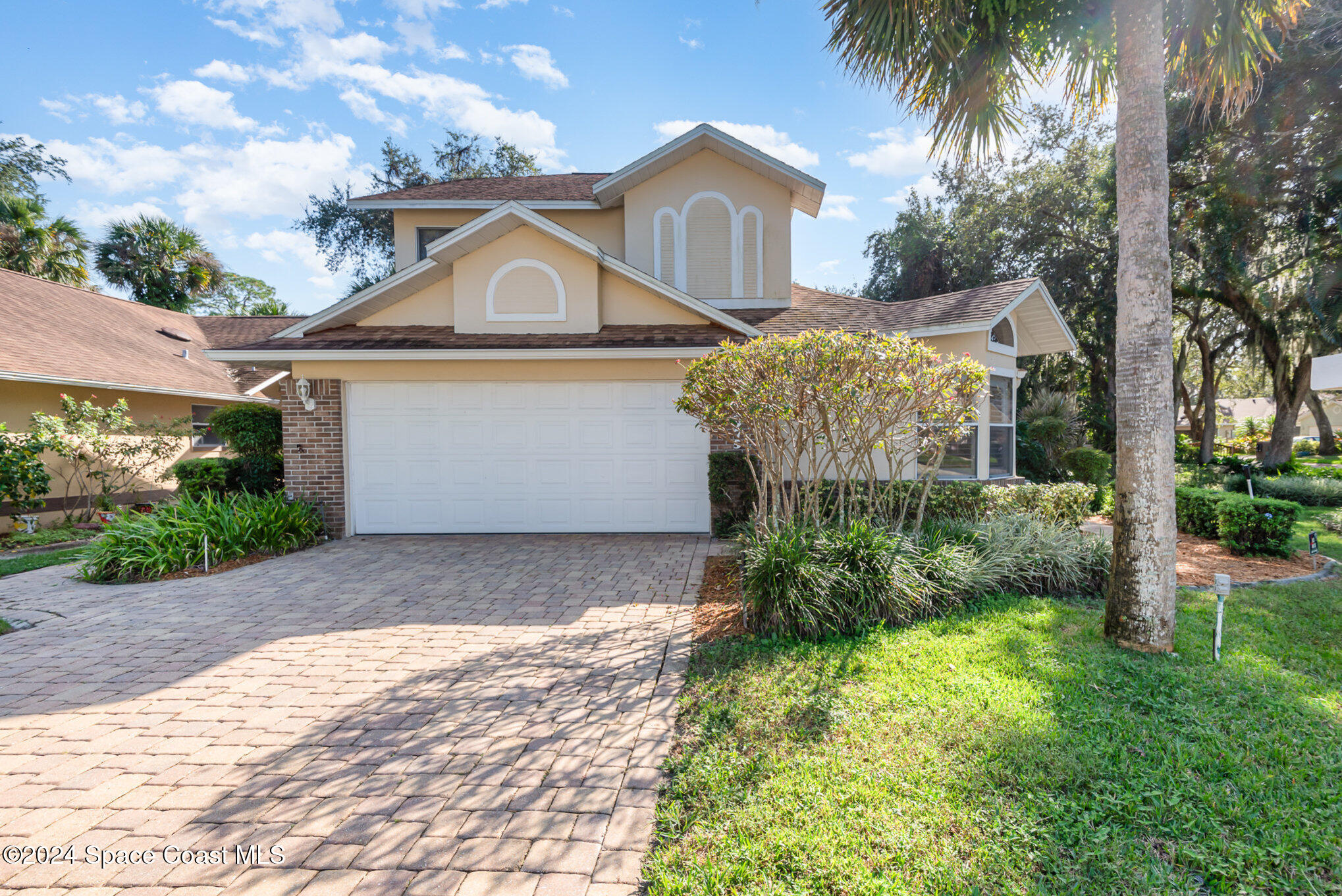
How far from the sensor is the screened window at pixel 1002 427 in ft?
36.4

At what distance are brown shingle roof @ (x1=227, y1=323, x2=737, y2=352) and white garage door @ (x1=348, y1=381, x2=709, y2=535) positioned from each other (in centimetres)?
75

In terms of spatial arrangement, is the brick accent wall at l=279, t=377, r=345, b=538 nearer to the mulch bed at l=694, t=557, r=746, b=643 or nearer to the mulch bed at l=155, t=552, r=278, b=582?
the mulch bed at l=155, t=552, r=278, b=582

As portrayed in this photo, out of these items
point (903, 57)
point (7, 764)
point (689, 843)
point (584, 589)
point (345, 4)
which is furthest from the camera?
point (345, 4)

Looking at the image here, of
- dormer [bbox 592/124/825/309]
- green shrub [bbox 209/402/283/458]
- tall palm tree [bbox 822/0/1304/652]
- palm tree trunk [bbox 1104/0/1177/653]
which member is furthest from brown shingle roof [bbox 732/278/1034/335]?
green shrub [bbox 209/402/283/458]

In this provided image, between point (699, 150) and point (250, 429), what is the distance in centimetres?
1015

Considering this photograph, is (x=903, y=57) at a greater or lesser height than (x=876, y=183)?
lesser

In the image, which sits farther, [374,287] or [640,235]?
[640,235]

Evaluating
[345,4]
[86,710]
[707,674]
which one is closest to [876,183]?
[345,4]

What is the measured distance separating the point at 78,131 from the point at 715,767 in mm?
22517

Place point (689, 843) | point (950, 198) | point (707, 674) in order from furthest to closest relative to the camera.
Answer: point (950, 198), point (707, 674), point (689, 843)

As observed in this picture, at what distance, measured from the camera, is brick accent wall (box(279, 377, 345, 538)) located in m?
9.49

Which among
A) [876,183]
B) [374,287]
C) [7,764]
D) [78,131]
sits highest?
[78,131]

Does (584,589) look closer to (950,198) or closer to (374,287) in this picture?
(374,287)

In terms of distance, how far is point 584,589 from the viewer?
6.54 meters
